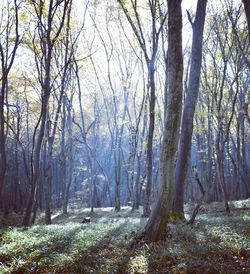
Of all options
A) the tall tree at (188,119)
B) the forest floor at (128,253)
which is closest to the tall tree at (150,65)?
the tall tree at (188,119)

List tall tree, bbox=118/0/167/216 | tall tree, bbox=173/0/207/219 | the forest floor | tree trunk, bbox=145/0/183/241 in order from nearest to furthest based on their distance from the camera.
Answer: the forest floor
tree trunk, bbox=145/0/183/241
tall tree, bbox=173/0/207/219
tall tree, bbox=118/0/167/216

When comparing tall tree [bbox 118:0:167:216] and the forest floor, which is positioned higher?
tall tree [bbox 118:0:167:216]

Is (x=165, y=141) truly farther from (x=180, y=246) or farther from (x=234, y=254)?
(x=234, y=254)

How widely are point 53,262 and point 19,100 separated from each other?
20872 millimetres

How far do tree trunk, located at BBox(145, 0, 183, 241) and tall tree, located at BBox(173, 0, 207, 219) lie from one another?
3.19 m

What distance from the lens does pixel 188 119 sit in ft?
32.6

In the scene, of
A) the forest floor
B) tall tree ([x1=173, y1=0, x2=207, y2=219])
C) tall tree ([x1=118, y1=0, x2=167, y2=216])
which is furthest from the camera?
tall tree ([x1=118, y1=0, x2=167, y2=216])

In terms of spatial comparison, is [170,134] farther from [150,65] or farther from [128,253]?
[150,65]

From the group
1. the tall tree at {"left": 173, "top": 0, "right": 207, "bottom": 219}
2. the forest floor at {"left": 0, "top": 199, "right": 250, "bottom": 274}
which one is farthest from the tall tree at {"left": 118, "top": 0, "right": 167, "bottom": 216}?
the forest floor at {"left": 0, "top": 199, "right": 250, "bottom": 274}

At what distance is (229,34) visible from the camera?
53.3 ft

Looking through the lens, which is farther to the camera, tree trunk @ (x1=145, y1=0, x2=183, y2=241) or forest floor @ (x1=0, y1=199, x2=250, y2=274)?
tree trunk @ (x1=145, y1=0, x2=183, y2=241)

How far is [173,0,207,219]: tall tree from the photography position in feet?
31.4

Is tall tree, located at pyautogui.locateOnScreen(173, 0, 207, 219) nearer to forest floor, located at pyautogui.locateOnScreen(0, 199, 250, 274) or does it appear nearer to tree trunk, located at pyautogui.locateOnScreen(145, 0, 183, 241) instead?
forest floor, located at pyautogui.locateOnScreen(0, 199, 250, 274)

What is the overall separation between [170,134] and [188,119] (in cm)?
368
